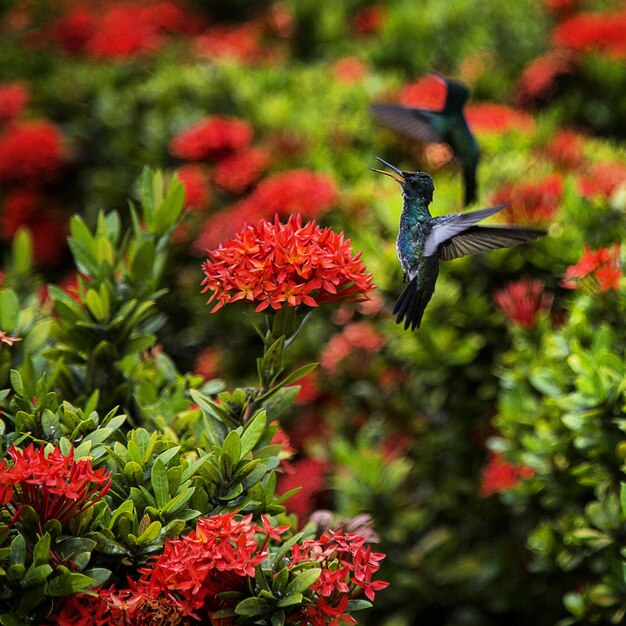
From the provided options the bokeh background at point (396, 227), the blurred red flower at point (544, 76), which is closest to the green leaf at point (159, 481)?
the bokeh background at point (396, 227)

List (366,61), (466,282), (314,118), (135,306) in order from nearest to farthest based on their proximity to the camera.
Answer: (135,306)
(466,282)
(314,118)
(366,61)

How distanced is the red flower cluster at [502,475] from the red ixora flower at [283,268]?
131 centimetres

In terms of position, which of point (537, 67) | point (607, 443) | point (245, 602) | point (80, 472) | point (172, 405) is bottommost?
point (537, 67)

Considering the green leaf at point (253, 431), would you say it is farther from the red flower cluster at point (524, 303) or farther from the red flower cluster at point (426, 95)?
the red flower cluster at point (426, 95)

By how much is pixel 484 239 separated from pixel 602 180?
1.67 meters

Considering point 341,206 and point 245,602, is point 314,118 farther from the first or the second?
point 245,602

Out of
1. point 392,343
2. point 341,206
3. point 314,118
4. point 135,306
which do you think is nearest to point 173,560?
point 135,306

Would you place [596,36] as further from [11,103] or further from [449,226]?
[449,226]

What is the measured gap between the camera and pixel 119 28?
19.3ft

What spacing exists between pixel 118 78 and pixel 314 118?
5.67ft

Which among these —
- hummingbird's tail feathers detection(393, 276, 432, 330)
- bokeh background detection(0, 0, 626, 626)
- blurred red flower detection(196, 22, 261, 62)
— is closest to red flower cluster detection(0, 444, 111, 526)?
bokeh background detection(0, 0, 626, 626)

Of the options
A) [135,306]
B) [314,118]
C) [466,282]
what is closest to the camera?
[135,306]

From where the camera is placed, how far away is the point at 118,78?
5.41 metres

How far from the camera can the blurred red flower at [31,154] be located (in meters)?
4.73
